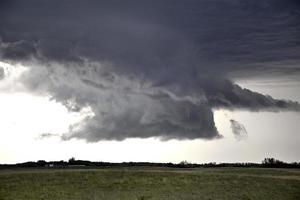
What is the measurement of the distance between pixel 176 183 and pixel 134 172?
20.3ft

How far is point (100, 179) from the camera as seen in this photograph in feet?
202

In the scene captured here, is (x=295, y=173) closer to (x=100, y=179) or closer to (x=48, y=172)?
(x=100, y=179)

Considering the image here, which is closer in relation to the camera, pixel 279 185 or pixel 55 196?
pixel 55 196

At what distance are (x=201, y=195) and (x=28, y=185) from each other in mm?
16921

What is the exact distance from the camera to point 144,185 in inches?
2350

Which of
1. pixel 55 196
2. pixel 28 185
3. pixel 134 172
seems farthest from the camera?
pixel 134 172

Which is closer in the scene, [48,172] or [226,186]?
[226,186]

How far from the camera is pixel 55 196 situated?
180 ft

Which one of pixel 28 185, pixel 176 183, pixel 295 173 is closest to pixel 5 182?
pixel 28 185

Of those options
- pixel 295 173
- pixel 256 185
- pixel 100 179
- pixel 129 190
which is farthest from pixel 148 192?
pixel 295 173

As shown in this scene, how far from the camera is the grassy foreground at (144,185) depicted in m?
55.3

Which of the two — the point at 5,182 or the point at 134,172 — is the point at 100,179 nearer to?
the point at 134,172

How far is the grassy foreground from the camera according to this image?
55312 mm

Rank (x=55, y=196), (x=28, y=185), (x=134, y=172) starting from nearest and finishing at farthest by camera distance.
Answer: (x=55, y=196) → (x=28, y=185) → (x=134, y=172)
